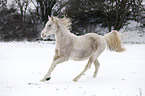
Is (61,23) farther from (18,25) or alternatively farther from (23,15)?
(23,15)

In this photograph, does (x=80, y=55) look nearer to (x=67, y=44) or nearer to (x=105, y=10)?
(x=67, y=44)

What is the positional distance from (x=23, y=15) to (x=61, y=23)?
1891 cm

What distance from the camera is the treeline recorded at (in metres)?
19.4

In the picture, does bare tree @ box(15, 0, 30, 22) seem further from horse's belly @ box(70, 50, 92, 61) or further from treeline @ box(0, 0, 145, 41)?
horse's belly @ box(70, 50, 92, 61)

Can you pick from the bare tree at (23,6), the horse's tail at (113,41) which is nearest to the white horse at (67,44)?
the horse's tail at (113,41)

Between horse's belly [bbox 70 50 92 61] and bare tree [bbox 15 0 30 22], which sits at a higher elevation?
bare tree [bbox 15 0 30 22]

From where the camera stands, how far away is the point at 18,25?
21297mm

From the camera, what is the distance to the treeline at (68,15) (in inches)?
763

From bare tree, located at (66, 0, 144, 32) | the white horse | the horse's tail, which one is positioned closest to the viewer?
the white horse

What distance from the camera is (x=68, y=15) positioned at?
A: 20.0 metres

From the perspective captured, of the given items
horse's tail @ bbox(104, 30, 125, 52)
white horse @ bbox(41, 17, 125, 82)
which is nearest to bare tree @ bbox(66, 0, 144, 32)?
horse's tail @ bbox(104, 30, 125, 52)

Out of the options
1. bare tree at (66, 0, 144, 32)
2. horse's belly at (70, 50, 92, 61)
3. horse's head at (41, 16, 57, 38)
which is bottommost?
horse's belly at (70, 50, 92, 61)

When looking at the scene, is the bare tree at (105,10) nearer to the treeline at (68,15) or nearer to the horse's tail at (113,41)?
the treeline at (68,15)

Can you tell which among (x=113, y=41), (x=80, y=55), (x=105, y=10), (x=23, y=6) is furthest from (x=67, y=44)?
(x=23, y=6)
